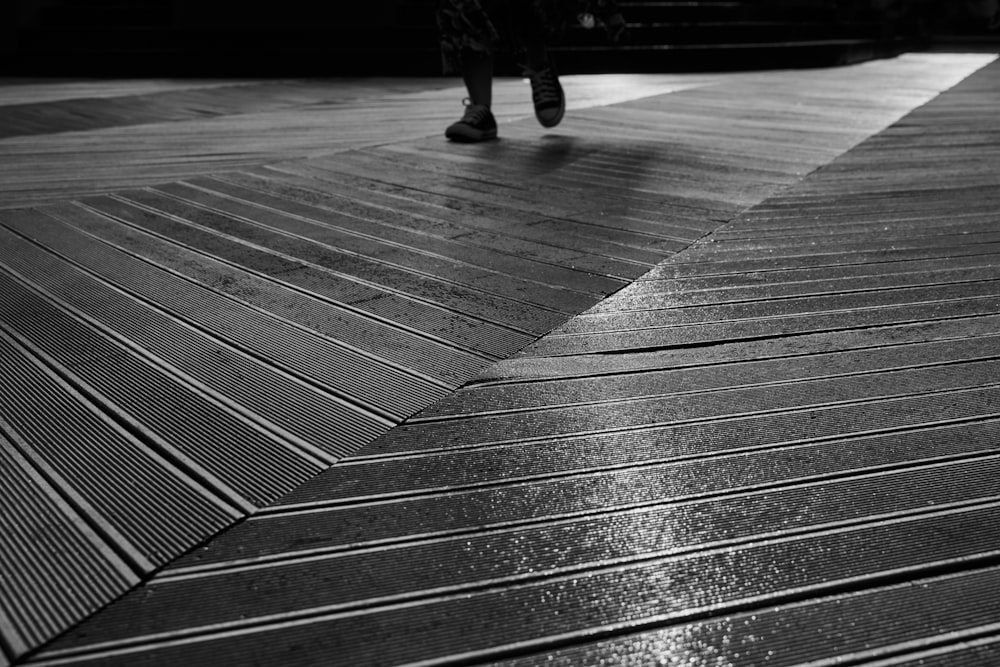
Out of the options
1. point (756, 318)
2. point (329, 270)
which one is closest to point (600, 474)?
point (756, 318)

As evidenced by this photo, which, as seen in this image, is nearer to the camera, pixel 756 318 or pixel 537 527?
pixel 537 527

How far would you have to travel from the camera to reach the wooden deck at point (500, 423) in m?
0.71

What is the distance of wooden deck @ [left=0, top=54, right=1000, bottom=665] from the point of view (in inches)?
28.0

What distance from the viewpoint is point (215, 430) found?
1.02 meters

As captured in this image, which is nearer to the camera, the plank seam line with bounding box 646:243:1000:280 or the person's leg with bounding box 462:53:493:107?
the plank seam line with bounding box 646:243:1000:280

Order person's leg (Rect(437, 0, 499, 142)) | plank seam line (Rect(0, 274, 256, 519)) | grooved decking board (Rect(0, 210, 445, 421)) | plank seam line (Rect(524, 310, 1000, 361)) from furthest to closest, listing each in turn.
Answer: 1. person's leg (Rect(437, 0, 499, 142))
2. plank seam line (Rect(524, 310, 1000, 361))
3. grooved decking board (Rect(0, 210, 445, 421))
4. plank seam line (Rect(0, 274, 256, 519))

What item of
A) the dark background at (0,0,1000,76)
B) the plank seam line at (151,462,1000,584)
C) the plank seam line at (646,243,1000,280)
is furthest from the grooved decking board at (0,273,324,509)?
the dark background at (0,0,1000,76)

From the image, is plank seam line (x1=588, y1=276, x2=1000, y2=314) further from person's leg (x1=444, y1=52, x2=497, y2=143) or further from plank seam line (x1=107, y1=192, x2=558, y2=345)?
person's leg (x1=444, y1=52, x2=497, y2=143)

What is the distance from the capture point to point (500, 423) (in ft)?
3.42

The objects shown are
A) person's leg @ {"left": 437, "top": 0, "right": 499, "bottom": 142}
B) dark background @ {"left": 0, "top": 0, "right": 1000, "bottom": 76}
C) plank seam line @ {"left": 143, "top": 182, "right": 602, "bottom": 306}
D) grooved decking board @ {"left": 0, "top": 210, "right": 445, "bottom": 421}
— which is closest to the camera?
grooved decking board @ {"left": 0, "top": 210, "right": 445, "bottom": 421}

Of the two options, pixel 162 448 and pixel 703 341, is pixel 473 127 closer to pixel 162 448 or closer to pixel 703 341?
pixel 703 341

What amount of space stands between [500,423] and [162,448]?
37 centimetres

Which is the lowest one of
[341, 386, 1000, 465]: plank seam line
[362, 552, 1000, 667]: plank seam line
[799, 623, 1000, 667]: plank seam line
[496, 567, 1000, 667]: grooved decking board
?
[799, 623, 1000, 667]: plank seam line

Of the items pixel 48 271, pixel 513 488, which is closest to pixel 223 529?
pixel 513 488
